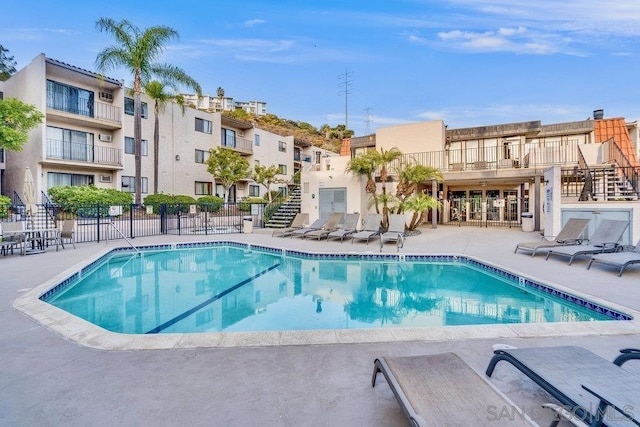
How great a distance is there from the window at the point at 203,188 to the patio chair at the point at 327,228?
16628 mm

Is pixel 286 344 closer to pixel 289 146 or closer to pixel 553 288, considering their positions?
pixel 553 288

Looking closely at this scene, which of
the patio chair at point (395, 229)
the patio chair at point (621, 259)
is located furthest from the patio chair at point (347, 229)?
the patio chair at point (621, 259)

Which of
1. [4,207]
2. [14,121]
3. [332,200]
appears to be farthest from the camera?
[332,200]

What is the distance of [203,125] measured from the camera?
28078 millimetres

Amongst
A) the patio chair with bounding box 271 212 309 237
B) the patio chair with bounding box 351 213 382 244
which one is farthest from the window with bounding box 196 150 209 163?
the patio chair with bounding box 351 213 382 244

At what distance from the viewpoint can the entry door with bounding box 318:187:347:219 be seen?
54.7 ft

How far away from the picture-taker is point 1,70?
95.0 feet

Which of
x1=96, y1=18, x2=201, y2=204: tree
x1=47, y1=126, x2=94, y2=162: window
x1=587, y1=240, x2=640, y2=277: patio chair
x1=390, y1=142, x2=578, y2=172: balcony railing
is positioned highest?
x1=96, y1=18, x2=201, y2=204: tree

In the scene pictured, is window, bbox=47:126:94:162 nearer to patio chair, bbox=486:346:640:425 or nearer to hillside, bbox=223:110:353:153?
patio chair, bbox=486:346:640:425

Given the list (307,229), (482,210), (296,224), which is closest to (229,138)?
(296,224)

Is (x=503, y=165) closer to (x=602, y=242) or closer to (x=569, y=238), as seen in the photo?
(x=569, y=238)

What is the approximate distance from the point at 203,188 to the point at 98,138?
26.9ft

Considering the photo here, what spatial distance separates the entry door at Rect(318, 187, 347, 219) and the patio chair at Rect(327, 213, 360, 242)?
2497 mm

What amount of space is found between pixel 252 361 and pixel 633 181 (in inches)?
570
